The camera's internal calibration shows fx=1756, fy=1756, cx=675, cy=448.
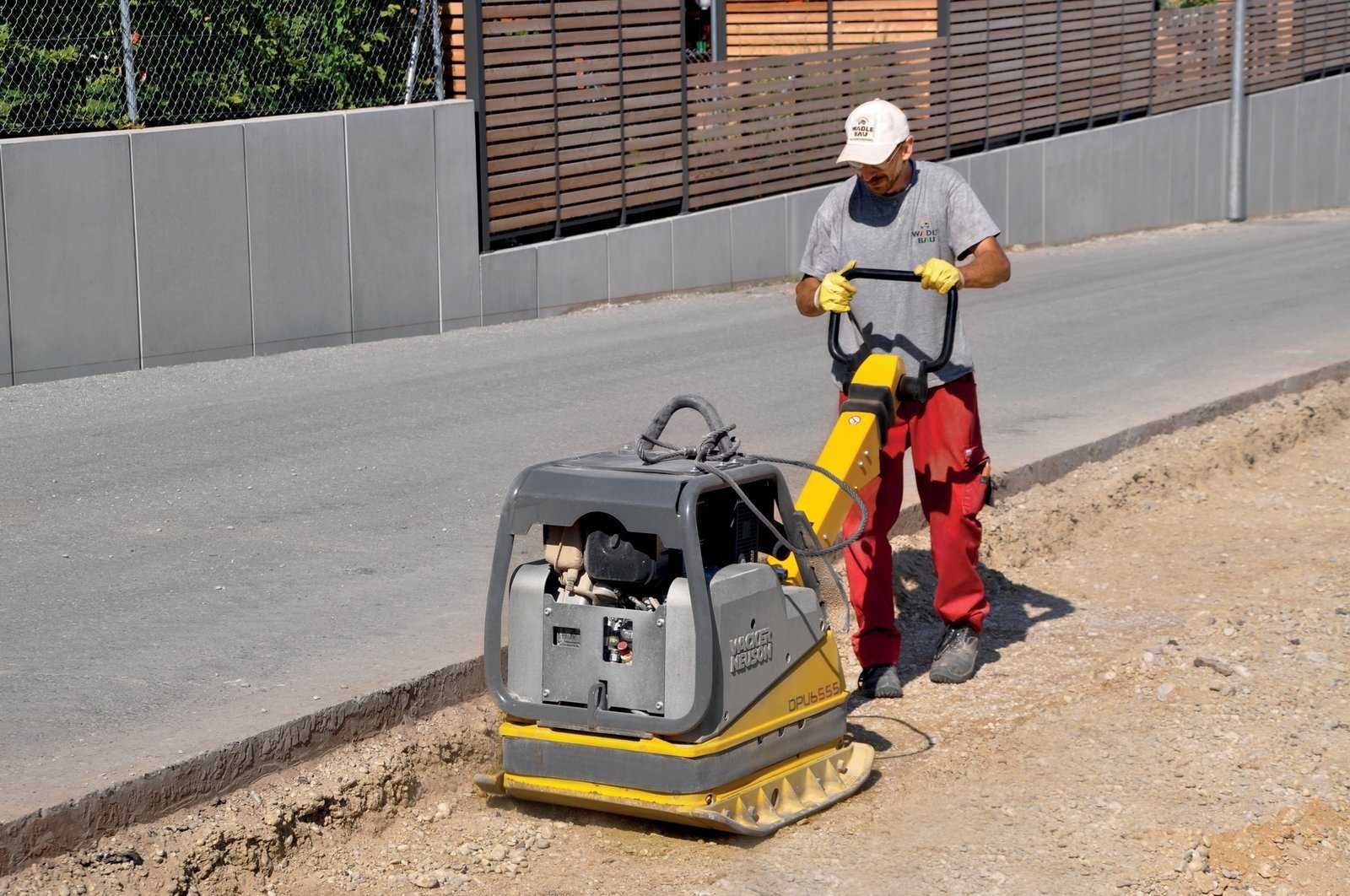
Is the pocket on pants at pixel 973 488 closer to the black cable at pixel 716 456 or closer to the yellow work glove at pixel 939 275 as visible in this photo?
the yellow work glove at pixel 939 275

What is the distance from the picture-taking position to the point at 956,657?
605 cm

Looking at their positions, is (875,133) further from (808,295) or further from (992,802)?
(992,802)

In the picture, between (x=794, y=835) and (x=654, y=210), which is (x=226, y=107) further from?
(x=794, y=835)

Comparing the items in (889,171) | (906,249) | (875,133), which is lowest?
(906,249)

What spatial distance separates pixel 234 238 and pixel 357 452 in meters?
3.73

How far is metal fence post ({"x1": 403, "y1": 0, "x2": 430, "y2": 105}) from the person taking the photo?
13.9 m

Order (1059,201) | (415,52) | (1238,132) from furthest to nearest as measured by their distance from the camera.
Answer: (1238,132)
(1059,201)
(415,52)

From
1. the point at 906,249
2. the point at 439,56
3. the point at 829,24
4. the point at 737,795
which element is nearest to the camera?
the point at 737,795

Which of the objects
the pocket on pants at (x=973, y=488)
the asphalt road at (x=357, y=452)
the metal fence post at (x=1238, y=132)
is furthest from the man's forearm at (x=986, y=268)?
the metal fence post at (x=1238, y=132)

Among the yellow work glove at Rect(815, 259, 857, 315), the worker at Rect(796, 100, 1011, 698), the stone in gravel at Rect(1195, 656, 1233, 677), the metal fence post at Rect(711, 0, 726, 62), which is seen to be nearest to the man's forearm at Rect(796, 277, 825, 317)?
the worker at Rect(796, 100, 1011, 698)

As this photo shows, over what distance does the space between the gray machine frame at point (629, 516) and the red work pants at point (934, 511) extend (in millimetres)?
1055

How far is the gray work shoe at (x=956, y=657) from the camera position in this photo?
605 cm

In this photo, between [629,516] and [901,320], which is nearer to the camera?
[629,516]

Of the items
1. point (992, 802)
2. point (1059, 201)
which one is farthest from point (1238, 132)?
point (992, 802)
